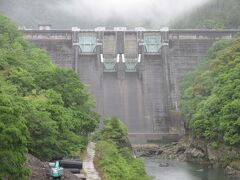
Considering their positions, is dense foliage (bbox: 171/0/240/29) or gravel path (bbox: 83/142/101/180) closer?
gravel path (bbox: 83/142/101/180)

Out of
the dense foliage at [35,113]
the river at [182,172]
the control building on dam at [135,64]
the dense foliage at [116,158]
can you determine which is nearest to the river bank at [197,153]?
the river at [182,172]

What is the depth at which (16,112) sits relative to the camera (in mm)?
13844

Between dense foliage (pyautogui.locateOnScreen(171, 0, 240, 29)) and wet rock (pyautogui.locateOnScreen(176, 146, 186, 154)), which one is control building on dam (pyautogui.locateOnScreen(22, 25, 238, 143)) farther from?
dense foliage (pyautogui.locateOnScreen(171, 0, 240, 29))

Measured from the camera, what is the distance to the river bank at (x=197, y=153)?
3662 cm

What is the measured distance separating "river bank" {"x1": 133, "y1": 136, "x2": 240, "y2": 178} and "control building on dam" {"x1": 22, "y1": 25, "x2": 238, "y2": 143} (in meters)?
3.42

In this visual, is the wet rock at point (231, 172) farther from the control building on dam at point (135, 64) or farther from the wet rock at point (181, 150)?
the control building on dam at point (135, 64)

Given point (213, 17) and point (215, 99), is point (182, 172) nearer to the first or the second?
point (215, 99)

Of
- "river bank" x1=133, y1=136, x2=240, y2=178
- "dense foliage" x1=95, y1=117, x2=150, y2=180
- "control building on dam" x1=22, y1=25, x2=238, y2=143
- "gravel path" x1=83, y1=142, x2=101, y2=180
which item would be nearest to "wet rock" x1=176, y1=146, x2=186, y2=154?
"river bank" x1=133, y1=136, x2=240, y2=178

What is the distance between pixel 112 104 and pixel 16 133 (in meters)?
41.1

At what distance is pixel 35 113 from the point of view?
2036 cm

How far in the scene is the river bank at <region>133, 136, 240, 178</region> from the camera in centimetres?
3662

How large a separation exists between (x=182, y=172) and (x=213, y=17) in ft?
167

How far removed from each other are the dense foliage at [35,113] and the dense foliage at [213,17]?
40.6m

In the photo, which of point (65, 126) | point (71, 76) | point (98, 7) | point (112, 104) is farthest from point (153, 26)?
point (65, 126)
